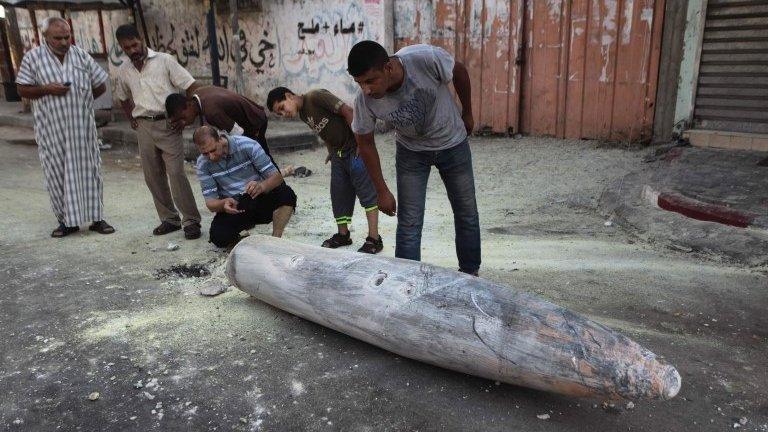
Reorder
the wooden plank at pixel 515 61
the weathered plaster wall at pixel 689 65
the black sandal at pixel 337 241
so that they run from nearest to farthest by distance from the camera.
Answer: the black sandal at pixel 337 241, the weathered plaster wall at pixel 689 65, the wooden plank at pixel 515 61

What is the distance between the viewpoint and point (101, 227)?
4.87 metres

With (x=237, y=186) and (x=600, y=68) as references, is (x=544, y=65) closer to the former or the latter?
(x=600, y=68)

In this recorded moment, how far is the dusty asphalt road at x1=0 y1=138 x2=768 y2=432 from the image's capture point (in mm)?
2295

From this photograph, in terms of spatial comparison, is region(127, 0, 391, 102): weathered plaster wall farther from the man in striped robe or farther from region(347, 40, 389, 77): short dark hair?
region(347, 40, 389, 77): short dark hair

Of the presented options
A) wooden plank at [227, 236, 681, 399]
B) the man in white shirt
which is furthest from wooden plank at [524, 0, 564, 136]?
wooden plank at [227, 236, 681, 399]

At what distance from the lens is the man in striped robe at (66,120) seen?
14.6ft

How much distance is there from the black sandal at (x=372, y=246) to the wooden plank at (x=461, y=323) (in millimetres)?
993

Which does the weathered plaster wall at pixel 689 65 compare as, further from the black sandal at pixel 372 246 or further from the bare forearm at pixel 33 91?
the bare forearm at pixel 33 91

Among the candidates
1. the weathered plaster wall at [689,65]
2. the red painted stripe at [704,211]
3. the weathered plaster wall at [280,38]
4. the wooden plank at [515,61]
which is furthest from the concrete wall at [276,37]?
the red painted stripe at [704,211]

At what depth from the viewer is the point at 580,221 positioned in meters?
4.90

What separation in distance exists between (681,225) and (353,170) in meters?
2.41

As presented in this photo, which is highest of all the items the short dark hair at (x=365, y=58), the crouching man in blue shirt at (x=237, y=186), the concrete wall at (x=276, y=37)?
the concrete wall at (x=276, y=37)

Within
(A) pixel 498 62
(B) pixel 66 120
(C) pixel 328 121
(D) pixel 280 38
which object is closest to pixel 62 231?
(B) pixel 66 120

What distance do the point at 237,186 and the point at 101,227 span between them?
1552 mm
